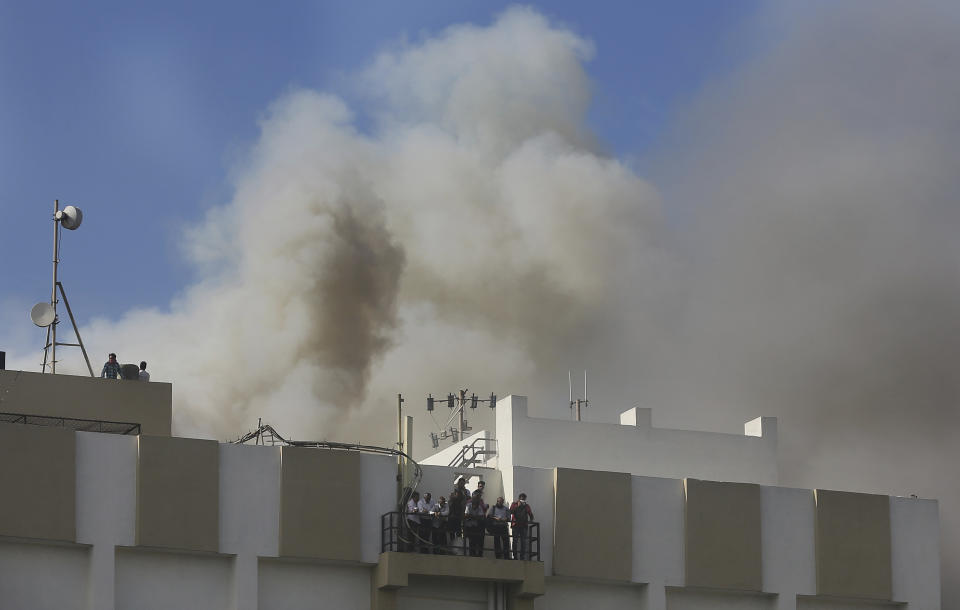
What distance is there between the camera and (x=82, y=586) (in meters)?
34.2

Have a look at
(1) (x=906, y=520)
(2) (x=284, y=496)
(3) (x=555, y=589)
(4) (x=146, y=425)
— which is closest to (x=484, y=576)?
(3) (x=555, y=589)

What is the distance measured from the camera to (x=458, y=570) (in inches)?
1441

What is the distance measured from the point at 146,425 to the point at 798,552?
16043 millimetres

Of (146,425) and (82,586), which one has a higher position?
(146,425)

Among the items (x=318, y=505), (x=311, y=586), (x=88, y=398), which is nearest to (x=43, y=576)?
(x=88, y=398)

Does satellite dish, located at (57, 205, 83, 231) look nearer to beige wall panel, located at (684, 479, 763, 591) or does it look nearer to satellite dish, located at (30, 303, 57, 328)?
satellite dish, located at (30, 303, 57, 328)

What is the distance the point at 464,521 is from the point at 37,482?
9318mm

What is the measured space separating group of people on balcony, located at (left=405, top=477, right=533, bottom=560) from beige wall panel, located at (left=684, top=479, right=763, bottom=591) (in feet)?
14.6

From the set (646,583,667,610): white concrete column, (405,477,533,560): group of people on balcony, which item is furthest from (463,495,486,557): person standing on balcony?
(646,583,667,610): white concrete column

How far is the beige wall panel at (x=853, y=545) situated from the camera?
40438 mm

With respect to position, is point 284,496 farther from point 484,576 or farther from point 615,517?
point 615,517

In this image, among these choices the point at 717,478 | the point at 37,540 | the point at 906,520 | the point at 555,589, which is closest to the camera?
the point at 37,540

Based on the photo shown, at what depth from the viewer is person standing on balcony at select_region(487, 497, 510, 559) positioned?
3684cm

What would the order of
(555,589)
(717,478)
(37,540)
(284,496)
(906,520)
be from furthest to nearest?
(717,478)
(906,520)
(555,589)
(284,496)
(37,540)
